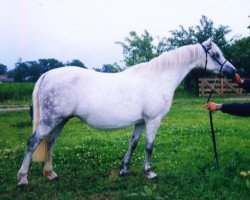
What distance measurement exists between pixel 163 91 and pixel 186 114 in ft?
40.7

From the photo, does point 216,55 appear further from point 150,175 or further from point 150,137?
point 150,175

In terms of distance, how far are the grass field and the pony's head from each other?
6.94 ft

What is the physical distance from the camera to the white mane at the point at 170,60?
788 cm

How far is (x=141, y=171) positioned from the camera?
8320mm

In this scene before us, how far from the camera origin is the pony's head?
8.02m

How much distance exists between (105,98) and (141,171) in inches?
82.6

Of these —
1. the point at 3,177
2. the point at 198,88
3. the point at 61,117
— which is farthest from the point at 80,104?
the point at 198,88

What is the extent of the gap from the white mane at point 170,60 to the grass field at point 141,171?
2.36 m

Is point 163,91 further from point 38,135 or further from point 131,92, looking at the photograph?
point 38,135

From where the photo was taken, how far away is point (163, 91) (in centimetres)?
775

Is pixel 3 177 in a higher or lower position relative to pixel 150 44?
lower

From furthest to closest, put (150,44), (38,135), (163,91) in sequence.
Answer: (150,44) → (163,91) → (38,135)

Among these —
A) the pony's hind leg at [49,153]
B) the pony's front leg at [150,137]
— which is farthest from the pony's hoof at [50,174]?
the pony's front leg at [150,137]

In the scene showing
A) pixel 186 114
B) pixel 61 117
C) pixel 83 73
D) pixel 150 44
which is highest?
pixel 150 44
